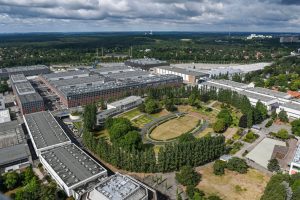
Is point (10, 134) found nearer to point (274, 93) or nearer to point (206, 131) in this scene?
point (206, 131)

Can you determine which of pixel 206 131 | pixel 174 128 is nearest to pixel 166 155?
pixel 174 128

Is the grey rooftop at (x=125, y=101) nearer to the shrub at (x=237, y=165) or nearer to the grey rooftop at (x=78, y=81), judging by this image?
the grey rooftop at (x=78, y=81)

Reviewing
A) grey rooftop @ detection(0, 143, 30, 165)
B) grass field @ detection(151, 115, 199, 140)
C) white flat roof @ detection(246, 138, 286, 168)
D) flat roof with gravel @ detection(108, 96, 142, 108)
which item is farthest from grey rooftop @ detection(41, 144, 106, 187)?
white flat roof @ detection(246, 138, 286, 168)

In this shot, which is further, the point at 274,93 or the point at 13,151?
the point at 274,93

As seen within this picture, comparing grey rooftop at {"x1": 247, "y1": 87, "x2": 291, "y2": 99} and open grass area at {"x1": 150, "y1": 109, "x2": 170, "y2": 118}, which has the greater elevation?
grey rooftop at {"x1": 247, "y1": 87, "x2": 291, "y2": 99}

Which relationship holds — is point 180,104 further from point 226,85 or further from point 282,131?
point 282,131

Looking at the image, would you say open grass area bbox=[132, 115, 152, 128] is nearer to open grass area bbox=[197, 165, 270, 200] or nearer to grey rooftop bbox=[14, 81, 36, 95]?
open grass area bbox=[197, 165, 270, 200]

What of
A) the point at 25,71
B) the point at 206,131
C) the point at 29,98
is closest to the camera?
the point at 206,131
